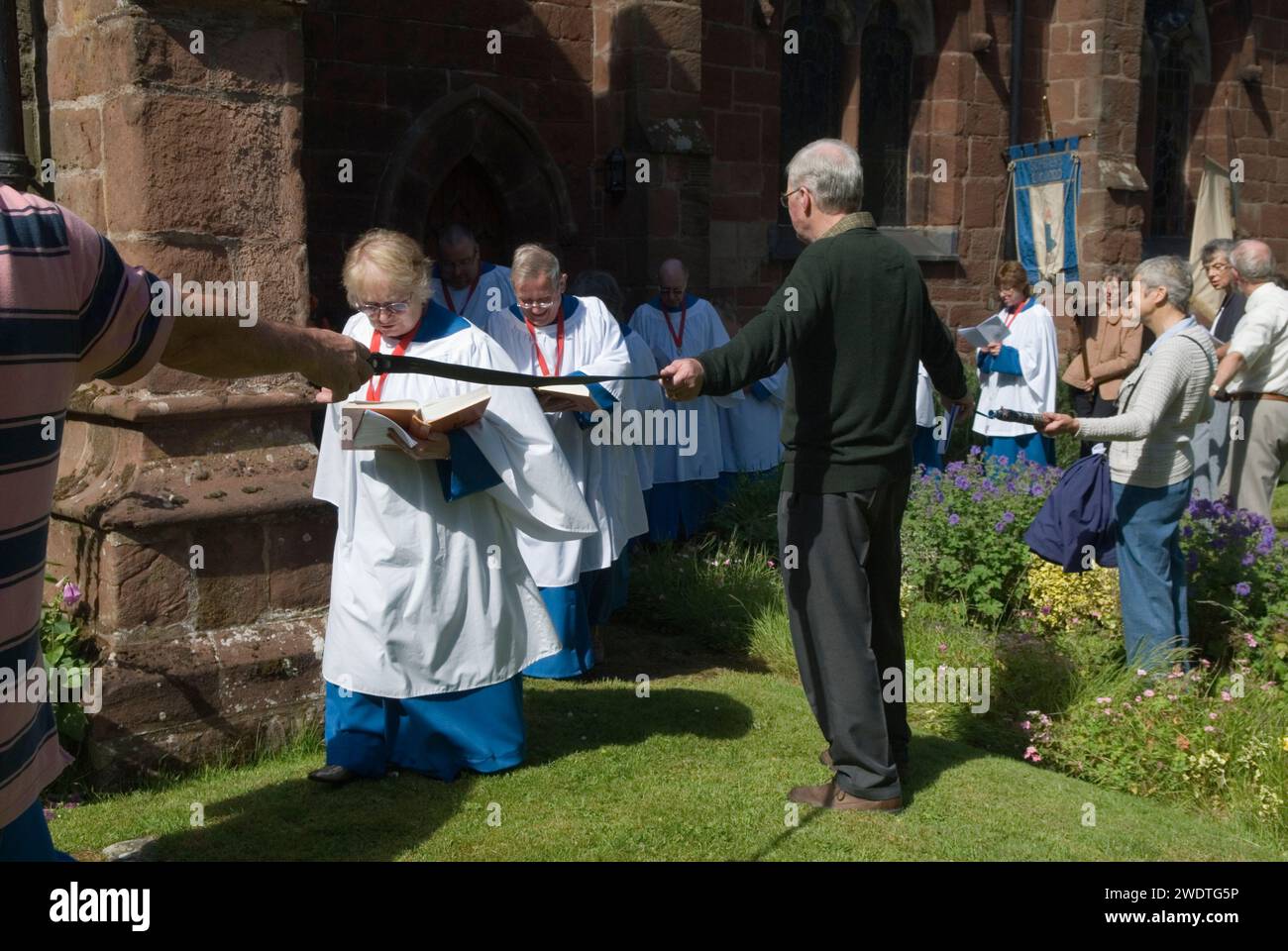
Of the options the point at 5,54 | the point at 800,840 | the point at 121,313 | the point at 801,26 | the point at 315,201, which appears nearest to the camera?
the point at 121,313

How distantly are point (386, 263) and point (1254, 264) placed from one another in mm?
6205

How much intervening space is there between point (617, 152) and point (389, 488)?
7.23 metres

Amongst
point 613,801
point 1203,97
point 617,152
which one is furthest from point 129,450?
point 1203,97

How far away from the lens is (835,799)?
4.83 meters

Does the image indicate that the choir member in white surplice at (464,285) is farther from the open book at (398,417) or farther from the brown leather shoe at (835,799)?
the brown leather shoe at (835,799)

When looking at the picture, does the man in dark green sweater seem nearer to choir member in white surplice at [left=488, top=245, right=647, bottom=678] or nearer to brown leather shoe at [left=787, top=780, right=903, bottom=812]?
brown leather shoe at [left=787, top=780, right=903, bottom=812]

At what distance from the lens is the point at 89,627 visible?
17.2 ft

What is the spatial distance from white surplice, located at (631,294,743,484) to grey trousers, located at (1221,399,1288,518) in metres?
3.59

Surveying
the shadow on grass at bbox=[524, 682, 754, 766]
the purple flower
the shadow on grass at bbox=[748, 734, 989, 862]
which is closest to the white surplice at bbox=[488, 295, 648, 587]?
the shadow on grass at bbox=[524, 682, 754, 766]

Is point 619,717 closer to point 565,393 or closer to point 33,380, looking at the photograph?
point 565,393

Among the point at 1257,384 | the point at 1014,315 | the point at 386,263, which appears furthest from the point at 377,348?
the point at 1014,315

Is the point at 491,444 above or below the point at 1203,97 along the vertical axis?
below

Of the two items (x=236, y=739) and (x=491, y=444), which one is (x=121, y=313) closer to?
(x=491, y=444)

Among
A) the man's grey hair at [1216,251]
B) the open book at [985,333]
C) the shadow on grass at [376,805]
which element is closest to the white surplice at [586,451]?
the shadow on grass at [376,805]
